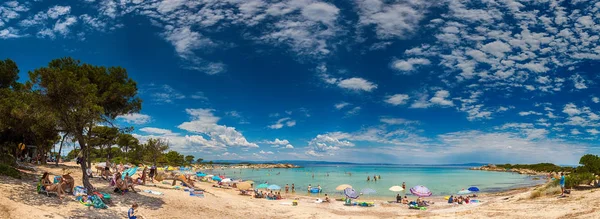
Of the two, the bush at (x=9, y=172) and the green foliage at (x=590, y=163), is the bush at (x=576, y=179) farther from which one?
the bush at (x=9, y=172)

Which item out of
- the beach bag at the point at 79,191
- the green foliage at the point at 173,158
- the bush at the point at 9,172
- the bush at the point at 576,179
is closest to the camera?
the beach bag at the point at 79,191

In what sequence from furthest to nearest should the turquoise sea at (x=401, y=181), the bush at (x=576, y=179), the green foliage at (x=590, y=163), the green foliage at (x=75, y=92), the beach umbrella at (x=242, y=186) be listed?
the turquoise sea at (x=401, y=181) → the beach umbrella at (x=242, y=186) → the green foliage at (x=590, y=163) → the bush at (x=576, y=179) → the green foliage at (x=75, y=92)

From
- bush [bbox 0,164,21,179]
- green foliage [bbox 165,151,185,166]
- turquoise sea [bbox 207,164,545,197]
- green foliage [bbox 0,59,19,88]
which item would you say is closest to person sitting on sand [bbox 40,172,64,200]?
bush [bbox 0,164,21,179]

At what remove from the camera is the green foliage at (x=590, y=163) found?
27.6m

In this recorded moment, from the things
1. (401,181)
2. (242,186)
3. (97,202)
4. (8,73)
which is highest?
(8,73)

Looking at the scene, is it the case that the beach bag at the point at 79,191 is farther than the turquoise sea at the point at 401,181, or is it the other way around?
the turquoise sea at the point at 401,181

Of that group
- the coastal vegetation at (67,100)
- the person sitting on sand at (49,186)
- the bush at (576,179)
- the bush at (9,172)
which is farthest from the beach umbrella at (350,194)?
the bush at (9,172)

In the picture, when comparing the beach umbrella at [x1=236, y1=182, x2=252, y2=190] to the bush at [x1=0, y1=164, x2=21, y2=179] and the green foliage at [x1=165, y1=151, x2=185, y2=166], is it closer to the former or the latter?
the bush at [x1=0, y1=164, x2=21, y2=179]

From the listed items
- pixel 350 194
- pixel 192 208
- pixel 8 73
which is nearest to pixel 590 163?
pixel 350 194

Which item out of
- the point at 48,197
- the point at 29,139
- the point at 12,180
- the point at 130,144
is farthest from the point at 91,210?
the point at 130,144

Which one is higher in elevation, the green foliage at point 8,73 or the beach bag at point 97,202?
the green foliage at point 8,73

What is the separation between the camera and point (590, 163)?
94.3 ft

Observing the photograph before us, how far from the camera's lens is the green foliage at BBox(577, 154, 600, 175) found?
27.6 meters

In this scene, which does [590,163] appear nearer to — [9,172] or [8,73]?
[9,172]
